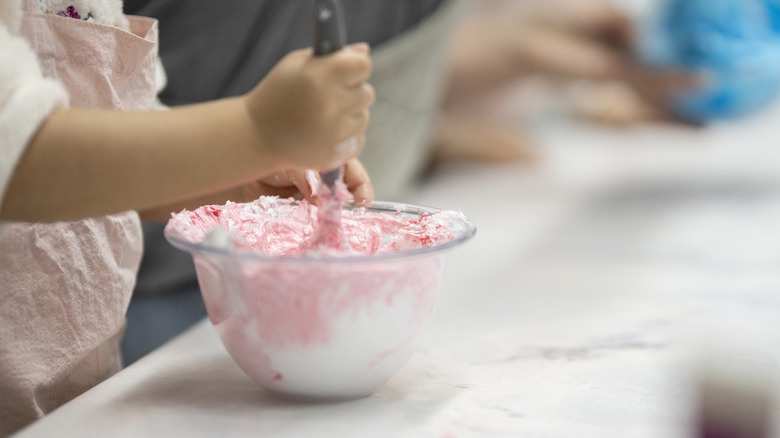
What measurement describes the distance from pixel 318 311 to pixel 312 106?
11cm

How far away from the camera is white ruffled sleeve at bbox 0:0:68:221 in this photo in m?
0.35

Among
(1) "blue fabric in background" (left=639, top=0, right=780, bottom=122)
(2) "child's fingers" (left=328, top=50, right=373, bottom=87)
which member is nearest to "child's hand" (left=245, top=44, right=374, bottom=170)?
(2) "child's fingers" (left=328, top=50, right=373, bottom=87)

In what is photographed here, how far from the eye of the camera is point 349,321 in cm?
39

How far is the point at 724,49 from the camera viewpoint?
3.72ft

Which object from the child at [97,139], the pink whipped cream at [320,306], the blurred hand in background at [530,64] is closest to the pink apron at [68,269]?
the child at [97,139]

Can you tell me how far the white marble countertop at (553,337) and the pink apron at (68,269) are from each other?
46mm

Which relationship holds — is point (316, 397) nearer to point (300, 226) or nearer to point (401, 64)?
point (300, 226)

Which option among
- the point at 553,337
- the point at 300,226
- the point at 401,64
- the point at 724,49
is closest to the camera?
the point at 300,226

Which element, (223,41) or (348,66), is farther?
(223,41)

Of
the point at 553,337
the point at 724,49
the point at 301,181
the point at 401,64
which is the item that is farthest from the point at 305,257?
the point at 724,49

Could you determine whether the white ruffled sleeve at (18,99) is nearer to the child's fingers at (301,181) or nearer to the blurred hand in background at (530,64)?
the child's fingers at (301,181)

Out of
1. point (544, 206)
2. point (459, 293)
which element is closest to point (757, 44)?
point (544, 206)

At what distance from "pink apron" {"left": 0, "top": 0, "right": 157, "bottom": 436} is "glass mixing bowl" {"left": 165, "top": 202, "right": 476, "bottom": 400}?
12cm

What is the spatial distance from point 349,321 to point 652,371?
0.78ft
